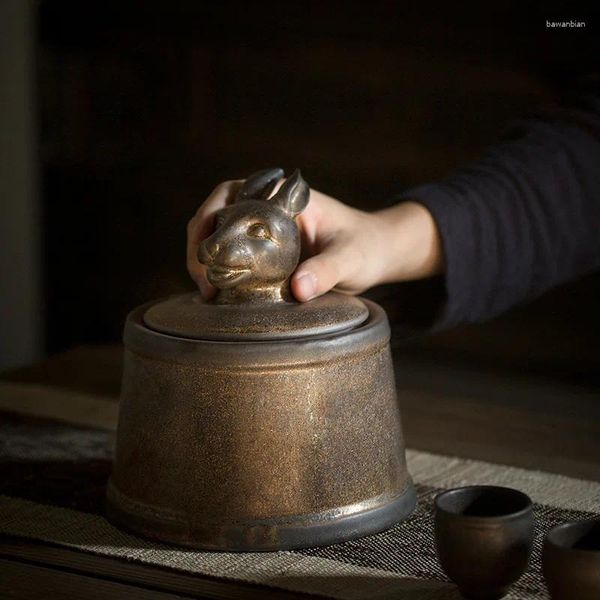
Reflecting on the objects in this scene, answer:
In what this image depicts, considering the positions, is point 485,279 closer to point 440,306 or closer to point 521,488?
point 440,306

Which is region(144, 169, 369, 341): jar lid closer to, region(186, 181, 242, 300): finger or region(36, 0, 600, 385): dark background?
region(186, 181, 242, 300): finger

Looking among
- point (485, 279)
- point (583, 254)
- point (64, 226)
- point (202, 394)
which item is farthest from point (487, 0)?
point (202, 394)

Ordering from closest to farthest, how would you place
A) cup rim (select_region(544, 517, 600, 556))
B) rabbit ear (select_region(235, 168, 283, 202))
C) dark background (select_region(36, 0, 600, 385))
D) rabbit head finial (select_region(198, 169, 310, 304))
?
cup rim (select_region(544, 517, 600, 556)) < rabbit head finial (select_region(198, 169, 310, 304)) < rabbit ear (select_region(235, 168, 283, 202)) < dark background (select_region(36, 0, 600, 385))

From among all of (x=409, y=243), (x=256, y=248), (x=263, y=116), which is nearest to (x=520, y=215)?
(x=409, y=243)

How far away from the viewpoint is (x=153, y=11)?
2.69 m

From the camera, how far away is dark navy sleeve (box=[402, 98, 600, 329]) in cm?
166

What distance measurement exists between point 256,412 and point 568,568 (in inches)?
14.6

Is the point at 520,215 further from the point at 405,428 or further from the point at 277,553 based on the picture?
the point at 277,553

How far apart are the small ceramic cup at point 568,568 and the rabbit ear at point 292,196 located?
1.57ft

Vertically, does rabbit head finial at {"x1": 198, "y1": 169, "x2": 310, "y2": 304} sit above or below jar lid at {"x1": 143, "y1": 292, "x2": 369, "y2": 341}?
above

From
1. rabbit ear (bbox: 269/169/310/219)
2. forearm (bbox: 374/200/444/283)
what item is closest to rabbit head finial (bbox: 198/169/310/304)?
rabbit ear (bbox: 269/169/310/219)

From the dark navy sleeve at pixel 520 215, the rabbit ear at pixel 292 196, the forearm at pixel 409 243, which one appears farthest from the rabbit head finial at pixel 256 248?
the dark navy sleeve at pixel 520 215

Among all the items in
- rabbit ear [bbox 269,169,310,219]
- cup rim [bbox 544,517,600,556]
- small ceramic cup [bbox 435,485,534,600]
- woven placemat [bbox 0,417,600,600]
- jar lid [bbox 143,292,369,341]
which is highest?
rabbit ear [bbox 269,169,310,219]

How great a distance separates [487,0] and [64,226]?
1.20 m
